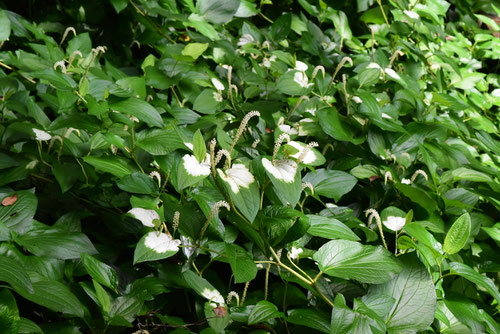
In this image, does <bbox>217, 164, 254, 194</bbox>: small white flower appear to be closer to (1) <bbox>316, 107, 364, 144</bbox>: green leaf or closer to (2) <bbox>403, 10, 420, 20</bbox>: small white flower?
(1) <bbox>316, 107, 364, 144</bbox>: green leaf

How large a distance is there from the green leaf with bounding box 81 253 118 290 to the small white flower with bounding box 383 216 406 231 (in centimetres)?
54

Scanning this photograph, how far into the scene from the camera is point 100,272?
0.81 m

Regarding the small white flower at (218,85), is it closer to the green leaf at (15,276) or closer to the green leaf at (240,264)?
the green leaf at (240,264)

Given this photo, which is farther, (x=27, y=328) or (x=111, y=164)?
(x=111, y=164)

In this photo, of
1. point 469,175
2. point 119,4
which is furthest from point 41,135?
point 469,175

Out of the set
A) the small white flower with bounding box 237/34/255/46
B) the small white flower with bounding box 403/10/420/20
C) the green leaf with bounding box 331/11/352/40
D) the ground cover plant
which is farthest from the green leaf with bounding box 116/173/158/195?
the small white flower with bounding box 403/10/420/20

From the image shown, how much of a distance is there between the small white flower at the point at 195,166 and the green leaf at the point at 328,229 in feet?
0.75

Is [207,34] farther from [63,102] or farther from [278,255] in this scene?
[278,255]

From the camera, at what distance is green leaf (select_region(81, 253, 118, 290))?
0.79 m

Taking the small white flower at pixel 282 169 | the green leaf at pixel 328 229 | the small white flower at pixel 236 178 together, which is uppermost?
the small white flower at pixel 282 169

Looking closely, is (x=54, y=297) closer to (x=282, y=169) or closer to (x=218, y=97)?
(x=282, y=169)

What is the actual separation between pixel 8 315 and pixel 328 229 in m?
0.53

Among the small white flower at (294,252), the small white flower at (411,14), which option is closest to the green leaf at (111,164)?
the small white flower at (294,252)

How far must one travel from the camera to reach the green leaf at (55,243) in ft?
2.70
